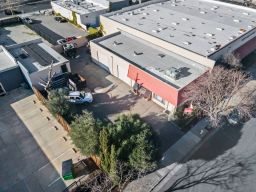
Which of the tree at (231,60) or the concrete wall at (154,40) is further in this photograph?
the tree at (231,60)

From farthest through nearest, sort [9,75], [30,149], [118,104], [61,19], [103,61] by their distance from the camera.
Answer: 1. [61,19]
2. [103,61]
3. [9,75]
4. [118,104]
5. [30,149]

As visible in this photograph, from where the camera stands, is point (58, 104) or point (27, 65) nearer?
point (58, 104)

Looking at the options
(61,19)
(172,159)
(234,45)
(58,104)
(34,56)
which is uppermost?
(234,45)

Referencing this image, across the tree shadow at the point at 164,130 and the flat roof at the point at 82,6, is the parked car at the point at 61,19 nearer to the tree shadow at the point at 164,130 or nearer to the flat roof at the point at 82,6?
the flat roof at the point at 82,6

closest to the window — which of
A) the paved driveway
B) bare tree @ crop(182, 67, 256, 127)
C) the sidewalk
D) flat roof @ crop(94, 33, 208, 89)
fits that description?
the paved driveway

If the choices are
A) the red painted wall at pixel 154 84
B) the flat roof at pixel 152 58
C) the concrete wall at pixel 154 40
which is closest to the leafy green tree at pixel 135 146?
the red painted wall at pixel 154 84

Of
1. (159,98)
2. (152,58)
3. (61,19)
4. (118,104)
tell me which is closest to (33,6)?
(61,19)

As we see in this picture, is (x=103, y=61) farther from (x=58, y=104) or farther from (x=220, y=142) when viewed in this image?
(x=220, y=142)

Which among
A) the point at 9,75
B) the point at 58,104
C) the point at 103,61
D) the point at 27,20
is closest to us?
the point at 58,104
